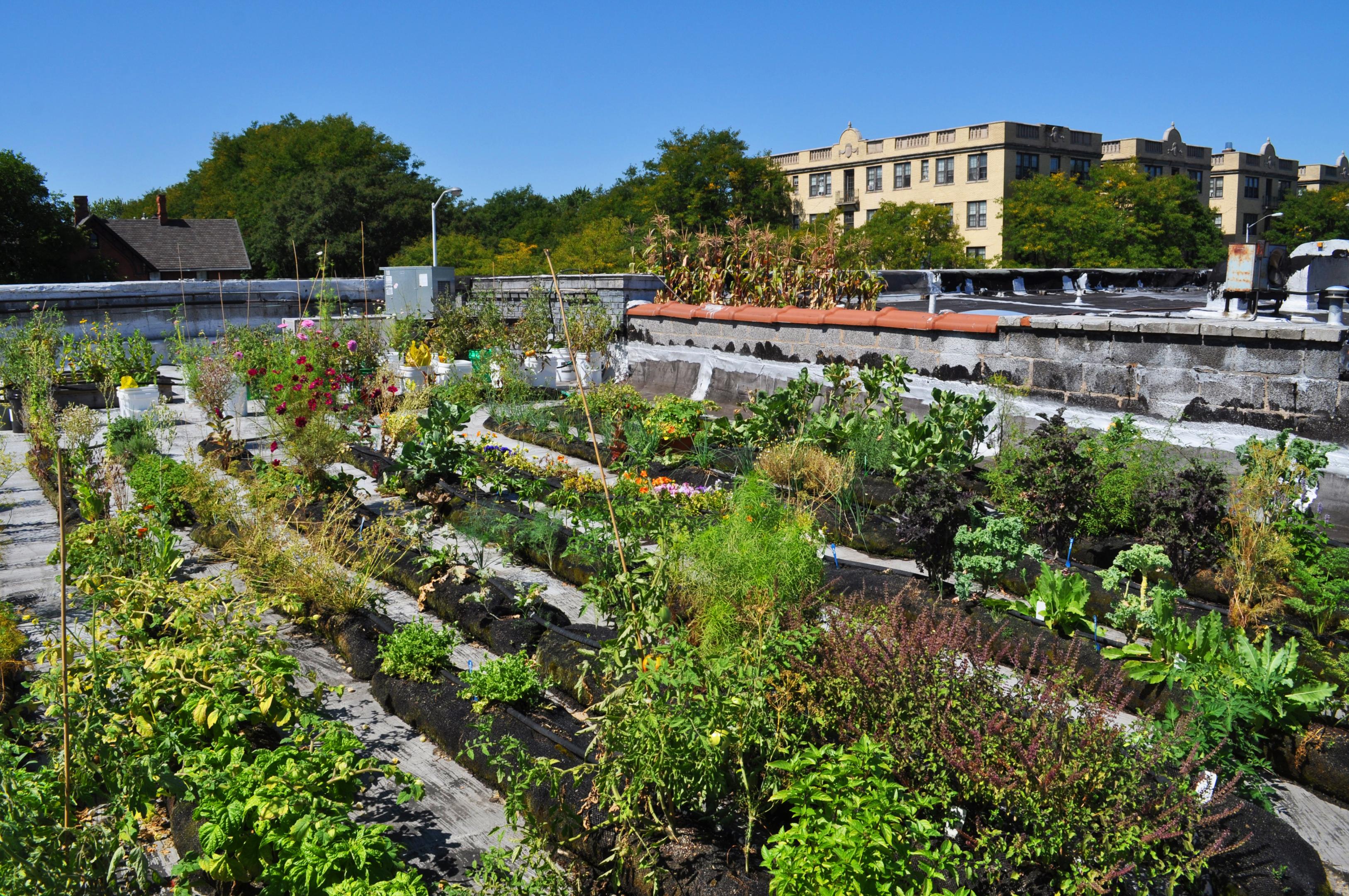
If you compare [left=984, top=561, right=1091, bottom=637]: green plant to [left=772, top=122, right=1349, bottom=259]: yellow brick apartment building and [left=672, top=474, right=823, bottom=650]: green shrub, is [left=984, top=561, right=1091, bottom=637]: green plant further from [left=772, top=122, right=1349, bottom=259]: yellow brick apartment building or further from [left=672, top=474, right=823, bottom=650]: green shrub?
[left=772, top=122, right=1349, bottom=259]: yellow brick apartment building

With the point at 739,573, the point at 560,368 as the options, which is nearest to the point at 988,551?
the point at 739,573

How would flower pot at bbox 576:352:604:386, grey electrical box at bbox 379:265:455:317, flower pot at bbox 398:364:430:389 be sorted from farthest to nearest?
grey electrical box at bbox 379:265:455:317 < flower pot at bbox 576:352:604:386 < flower pot at bbox 398:364:430:389

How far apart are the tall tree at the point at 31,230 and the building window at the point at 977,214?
37.4 meters

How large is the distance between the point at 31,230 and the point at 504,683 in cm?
3666

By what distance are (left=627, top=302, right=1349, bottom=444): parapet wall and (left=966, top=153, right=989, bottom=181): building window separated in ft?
129

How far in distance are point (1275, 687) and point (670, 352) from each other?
28.9 ft

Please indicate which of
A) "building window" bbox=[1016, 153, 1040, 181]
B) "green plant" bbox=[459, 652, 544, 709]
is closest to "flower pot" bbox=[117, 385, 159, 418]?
"green plant" bbox=[459, 652, 544, 709]

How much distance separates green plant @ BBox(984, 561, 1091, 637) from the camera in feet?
15.3

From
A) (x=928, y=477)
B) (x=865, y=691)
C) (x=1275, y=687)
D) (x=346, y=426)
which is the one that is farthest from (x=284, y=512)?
(x=1275, y=687)

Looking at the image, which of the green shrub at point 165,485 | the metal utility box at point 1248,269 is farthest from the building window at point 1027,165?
the green shrub at point 165,485

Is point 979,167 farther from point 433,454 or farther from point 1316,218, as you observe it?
point 433,454

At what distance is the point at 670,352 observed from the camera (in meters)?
12.0

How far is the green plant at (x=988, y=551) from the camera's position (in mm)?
4879

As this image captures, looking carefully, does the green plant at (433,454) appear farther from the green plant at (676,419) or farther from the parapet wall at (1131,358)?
the parapet wall at (1131,358)
